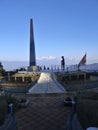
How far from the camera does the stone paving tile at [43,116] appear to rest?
1329 centimetres

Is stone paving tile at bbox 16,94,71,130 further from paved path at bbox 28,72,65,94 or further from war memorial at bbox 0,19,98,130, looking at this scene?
paved path at bbox 28,72,65,94

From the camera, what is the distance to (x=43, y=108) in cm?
1748

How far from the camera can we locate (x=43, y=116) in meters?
15.2

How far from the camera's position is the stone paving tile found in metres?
13.3

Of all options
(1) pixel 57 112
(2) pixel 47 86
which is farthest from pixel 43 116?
(2) pixel 47 86

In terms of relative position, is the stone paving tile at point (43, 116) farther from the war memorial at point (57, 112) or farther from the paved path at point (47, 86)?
the paved path at point (47, 86)

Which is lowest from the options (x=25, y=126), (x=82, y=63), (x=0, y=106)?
(x=25, y=126)

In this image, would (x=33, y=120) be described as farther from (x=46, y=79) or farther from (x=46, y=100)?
(x=46, y=79)

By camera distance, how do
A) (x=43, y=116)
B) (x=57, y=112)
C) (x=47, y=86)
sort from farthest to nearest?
1. (x=47, y=86)
2. (x=57, y=112)
3. (x=43, y=116)

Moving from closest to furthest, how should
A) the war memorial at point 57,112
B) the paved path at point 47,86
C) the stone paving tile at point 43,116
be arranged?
the war memorial at point 57,112, the stone paving tile at point 43,116, the paved path at point 47,86

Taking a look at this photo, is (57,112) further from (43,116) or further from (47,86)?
(47,86)

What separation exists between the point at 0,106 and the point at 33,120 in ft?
8.12

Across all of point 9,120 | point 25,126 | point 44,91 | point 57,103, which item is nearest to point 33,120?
point 25,126

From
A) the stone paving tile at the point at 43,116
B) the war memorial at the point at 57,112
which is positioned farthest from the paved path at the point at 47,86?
the stone paving tile at the point at 43,116
